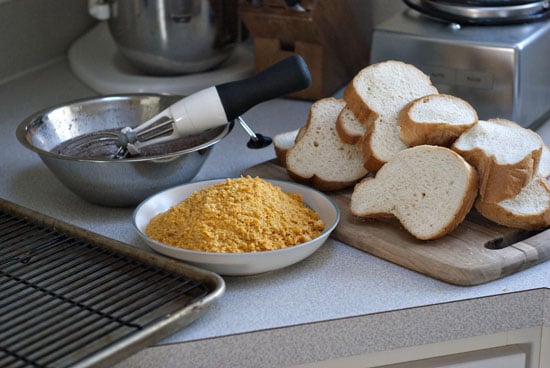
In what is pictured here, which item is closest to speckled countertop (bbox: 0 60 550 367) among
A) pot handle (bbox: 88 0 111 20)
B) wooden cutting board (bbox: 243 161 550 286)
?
wooden cutting board (bbox: 243 161 550 286)

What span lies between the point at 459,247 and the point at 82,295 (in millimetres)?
454

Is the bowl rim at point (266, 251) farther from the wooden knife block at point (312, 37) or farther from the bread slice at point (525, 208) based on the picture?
the wooden knife block at point (312, 37)

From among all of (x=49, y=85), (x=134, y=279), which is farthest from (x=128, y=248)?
(x=49, y=85)

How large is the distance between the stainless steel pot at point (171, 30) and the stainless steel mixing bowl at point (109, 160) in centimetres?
25

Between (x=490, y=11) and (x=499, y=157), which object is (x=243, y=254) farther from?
(x=490, y=11)

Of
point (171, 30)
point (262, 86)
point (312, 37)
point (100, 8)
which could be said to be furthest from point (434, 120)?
point (100, 8)

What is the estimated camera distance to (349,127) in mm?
1229

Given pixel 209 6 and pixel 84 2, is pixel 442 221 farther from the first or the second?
pixel 84 2

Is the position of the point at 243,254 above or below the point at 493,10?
below

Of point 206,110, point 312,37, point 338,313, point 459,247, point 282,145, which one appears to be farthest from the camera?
point 312,37

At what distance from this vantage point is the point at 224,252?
101 centimetres

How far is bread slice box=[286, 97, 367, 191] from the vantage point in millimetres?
1225

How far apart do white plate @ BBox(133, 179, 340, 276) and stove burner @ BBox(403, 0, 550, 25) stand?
1.46ft

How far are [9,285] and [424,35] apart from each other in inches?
30.0
